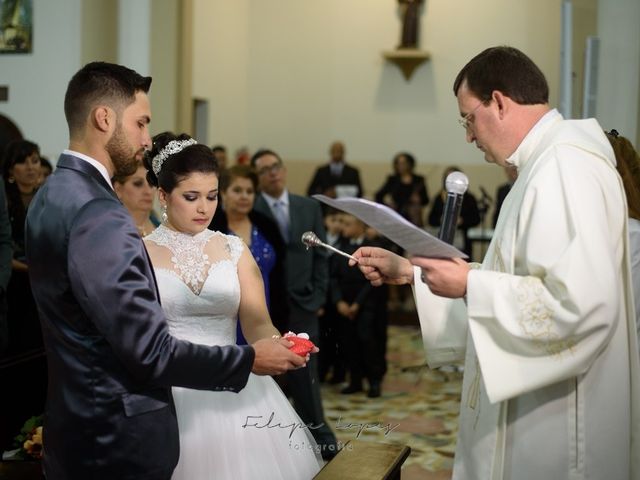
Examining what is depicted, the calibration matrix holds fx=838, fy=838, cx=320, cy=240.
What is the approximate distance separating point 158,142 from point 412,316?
7984 millimetres

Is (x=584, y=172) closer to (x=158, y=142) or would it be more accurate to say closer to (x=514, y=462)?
(x=514, y=462)

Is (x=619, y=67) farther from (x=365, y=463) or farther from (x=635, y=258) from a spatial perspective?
(x=365, y=463)

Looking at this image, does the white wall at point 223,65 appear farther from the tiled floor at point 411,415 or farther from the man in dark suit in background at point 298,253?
the man in dark suit in background at point 298,253

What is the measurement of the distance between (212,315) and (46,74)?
626 cm

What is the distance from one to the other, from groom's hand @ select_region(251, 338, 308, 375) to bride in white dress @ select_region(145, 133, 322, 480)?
639mm

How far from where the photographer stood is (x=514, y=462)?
2.31 m

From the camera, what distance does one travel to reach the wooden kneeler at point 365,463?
9.32 feet

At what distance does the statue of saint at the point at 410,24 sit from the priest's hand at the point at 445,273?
11797 millimetres

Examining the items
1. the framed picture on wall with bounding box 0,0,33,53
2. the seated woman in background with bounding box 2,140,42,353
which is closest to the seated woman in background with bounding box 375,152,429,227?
the framed picture on wall with bounding box 0,0,33,53

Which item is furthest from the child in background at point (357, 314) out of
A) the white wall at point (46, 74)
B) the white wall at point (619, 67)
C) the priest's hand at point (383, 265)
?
the priest's hand at point (383, 265)

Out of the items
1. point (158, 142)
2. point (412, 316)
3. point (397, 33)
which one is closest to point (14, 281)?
point (158, 142)

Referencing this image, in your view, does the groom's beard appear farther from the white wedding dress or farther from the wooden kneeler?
the wooden kneeler

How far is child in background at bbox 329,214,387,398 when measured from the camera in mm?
6762

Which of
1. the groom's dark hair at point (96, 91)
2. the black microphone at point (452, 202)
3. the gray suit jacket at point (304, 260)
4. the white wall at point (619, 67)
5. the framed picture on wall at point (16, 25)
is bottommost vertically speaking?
the gray suit jacket at point (304, 260)
